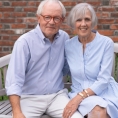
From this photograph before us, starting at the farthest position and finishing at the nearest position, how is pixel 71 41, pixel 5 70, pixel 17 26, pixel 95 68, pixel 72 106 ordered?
pixel 17 26, pixel 5 70, pixel 71 41, pixel 95 68, pixel 72 106

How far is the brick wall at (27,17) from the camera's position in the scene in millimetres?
4809

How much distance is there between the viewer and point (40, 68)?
2906 mm

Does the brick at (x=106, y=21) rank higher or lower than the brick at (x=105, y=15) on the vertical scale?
lower

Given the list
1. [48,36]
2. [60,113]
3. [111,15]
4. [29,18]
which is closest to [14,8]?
[29,18]

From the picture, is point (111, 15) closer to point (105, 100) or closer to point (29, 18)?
point (29, 18)

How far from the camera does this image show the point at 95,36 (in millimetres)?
2965

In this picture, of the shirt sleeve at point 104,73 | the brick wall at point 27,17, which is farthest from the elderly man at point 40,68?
the brick wall at point 27,17

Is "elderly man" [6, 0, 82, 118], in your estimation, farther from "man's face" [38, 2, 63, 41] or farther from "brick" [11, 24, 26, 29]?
"brick" [11, 24, 26, 29]

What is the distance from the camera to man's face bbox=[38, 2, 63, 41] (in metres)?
2.80

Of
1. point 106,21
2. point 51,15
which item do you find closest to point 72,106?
point 51,15

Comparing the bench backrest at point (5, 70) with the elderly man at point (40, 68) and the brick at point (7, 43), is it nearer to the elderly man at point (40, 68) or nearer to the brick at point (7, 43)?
the elderly man at point (40, 68)

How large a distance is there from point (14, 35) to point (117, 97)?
2540 mm

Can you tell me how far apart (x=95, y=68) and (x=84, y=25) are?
38cm

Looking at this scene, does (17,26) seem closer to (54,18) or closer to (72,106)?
(54,18)
